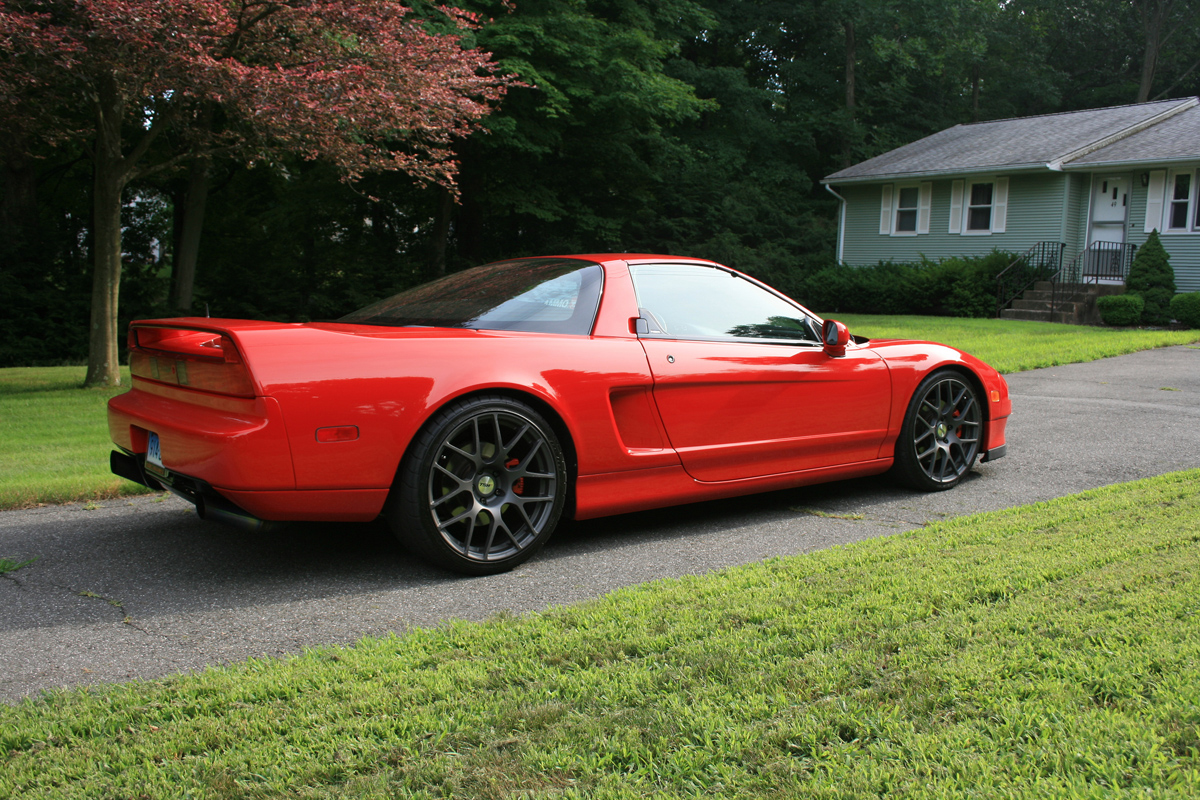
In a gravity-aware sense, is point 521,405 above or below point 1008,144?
below

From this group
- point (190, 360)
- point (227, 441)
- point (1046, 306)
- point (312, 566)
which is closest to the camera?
point (227, 441)

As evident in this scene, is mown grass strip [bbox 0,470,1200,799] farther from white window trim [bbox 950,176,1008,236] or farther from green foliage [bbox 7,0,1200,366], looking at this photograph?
white window trim [bbox 950,176,1008,236]

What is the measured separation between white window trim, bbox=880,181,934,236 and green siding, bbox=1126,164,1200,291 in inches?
221

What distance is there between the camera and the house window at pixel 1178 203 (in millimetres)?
22219

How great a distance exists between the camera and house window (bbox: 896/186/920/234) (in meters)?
28.0

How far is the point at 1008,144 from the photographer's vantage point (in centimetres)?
2652

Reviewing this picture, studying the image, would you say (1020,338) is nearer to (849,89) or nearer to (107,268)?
(107,268)

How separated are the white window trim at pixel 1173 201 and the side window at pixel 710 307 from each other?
69.0 feet

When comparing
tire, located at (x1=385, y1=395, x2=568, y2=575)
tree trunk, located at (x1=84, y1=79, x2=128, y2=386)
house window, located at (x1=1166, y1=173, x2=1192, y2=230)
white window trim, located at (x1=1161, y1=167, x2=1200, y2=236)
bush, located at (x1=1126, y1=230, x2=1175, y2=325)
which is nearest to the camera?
tire, located at (x1=385, y1=395, x2=568, y2=575)

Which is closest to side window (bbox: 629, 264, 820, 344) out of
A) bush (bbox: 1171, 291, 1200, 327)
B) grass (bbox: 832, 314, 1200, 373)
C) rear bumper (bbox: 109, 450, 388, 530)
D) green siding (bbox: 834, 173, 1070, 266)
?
rear bumper (bbox: 109, 450, 388, 530)

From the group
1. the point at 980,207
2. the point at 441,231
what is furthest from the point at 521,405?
the point at 980,207

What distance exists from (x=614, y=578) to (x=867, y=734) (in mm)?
1770

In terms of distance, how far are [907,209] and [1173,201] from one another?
732 cm

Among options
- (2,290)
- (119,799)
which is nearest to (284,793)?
(119,799)
